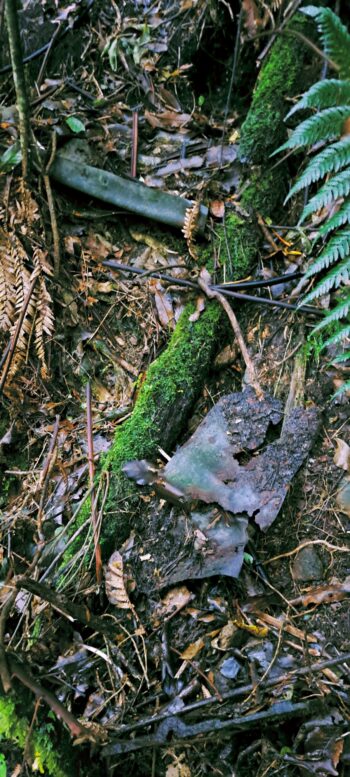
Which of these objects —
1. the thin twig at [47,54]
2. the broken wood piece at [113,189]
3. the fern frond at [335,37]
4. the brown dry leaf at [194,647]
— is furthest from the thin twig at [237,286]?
the brown dry leaf at [194,647]

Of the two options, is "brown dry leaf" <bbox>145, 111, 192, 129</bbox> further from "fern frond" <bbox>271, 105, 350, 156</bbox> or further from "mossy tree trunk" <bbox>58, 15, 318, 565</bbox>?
"fern frond" <bbox>271, 105, 350, 156</bbox>

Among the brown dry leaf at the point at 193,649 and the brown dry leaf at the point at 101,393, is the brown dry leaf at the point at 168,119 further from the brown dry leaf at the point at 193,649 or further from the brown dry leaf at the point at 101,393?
the brown dry leaf at the point at 193,649

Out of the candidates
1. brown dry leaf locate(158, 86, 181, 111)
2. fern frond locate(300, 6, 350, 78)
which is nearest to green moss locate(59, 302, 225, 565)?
fern frond locate(300, 6, 350, 78)

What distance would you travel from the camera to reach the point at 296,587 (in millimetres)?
2232

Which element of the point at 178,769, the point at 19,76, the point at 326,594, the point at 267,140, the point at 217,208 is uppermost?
the point at 19,76

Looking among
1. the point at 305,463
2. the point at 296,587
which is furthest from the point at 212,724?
the point at 305,463

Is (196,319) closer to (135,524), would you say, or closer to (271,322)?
(271,322)

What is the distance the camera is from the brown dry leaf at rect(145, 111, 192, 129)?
3.30m

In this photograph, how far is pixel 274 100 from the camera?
9.70 ft

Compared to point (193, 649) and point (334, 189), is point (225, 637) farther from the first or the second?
point (334, 189)

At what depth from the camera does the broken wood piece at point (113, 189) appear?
2.96 meters

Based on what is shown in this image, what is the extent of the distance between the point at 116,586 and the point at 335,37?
2.09 metres

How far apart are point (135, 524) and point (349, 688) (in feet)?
3.19

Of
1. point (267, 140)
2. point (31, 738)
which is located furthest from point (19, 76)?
point (31, 738)
